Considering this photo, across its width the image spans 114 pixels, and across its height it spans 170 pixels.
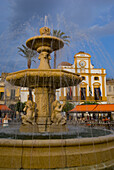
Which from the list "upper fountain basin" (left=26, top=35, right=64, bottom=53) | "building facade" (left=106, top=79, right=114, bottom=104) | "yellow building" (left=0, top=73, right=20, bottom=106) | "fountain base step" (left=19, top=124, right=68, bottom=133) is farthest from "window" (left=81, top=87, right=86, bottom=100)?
"fountain base step" (left=19, top=124, right=68, bottom=133)

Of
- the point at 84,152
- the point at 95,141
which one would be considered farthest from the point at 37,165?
the point at 95,141

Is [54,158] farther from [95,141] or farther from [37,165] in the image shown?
[95,141]

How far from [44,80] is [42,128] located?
86.7 inches

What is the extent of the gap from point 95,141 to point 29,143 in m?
1.85

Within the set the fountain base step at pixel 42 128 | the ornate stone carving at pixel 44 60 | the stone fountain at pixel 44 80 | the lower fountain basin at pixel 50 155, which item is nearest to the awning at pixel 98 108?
the stone fountain at pixel 44 80

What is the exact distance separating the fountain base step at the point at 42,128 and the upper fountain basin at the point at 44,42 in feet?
13.4

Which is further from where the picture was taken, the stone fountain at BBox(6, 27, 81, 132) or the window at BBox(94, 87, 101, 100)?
the window at BBox(94, 87, 101, 100)

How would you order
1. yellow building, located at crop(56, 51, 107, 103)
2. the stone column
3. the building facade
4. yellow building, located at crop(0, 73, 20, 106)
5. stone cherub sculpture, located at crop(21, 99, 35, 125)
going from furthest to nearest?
the building facade
yellow building, located at crop(56, 51, 107, 103)
yellow building, located at crop(0, 73, 20, 106)
the stone column
stone cherub sculpture, located at crop(21, 99, 35, 125)

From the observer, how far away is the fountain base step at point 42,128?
7566mm

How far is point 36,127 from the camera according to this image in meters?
7.68

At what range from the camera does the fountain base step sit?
7.57 metres

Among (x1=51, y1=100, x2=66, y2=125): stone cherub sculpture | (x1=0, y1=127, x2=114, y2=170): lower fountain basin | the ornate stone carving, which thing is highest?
the ornate stone carving

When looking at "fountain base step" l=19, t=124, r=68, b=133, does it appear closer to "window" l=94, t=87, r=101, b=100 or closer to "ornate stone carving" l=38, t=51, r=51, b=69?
"ornate stone carving" l=38, t=51, r=51, b=69

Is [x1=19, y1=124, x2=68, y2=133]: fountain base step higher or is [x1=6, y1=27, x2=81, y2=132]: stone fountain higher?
[x1=6, y1=27, x2=81, y2=132]: stone fountain
